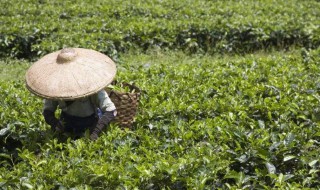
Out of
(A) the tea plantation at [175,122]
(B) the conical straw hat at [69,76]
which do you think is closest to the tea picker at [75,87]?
(B) the conical straw hat at [69,76]

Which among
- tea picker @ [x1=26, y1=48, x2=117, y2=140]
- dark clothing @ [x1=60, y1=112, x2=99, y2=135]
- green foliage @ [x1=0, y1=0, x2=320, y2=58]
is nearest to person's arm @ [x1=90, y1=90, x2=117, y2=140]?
tea picker @ [x1=26, y1=48, x2=117, y2=140]

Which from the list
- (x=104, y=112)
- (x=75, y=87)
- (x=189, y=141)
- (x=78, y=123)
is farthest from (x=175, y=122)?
(x=75, y=87)

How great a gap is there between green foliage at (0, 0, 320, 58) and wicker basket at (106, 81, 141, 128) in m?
3.66

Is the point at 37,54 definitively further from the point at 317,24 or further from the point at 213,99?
the point at 317,24

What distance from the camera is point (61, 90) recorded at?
3.94 meters

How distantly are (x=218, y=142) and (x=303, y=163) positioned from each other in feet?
2.51

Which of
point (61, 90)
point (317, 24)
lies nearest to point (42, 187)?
point (61, 90)

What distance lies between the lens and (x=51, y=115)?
433 centimetres

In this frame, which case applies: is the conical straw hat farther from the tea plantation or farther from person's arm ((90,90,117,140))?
the tea plantation

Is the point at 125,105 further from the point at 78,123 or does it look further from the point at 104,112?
the point at 78,123

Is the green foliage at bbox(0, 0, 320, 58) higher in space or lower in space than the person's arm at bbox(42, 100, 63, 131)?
lower

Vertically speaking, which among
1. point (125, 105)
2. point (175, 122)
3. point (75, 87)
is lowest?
point (175, 122)

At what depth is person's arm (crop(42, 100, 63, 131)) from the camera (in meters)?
4.31

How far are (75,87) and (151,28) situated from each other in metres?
5.17
